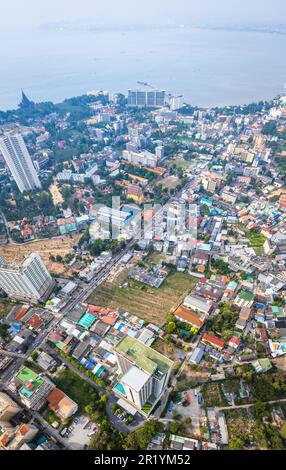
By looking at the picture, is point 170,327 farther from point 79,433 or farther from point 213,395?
point 79,433

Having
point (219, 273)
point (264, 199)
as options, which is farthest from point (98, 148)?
point (219, 273)

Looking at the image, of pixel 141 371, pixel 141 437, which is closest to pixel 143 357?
pixel 141 371

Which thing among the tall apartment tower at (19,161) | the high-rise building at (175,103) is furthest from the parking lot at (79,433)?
the high-rise building at (175,103)

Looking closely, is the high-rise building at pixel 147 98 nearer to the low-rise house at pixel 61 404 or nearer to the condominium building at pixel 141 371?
the condominium building at pixel 141 371

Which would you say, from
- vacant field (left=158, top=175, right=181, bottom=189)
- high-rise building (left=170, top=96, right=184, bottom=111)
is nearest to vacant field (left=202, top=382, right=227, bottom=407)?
vacant field (left=158, top=175, right=181, bottom=189)

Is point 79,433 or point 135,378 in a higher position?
point 135,378

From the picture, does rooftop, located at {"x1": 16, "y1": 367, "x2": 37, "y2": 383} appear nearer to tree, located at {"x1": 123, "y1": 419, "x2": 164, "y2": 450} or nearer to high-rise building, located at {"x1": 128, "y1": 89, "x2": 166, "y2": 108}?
tree, located at {"x1": 123, "y1": 419, "x2": 164, "y2": 450}

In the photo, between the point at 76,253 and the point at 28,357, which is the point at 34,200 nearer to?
the point at 76,253
